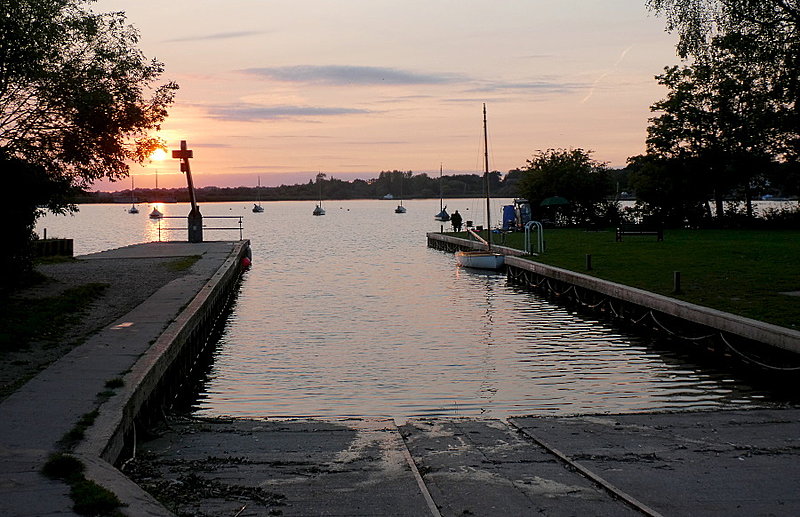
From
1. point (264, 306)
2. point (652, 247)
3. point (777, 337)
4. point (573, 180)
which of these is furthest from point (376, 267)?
point (777, 337)

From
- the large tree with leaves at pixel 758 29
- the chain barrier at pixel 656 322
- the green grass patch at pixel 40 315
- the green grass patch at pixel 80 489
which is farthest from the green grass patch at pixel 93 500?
the large tree with leaves at pixel 758 29

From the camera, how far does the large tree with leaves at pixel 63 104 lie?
930 inches

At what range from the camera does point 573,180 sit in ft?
230

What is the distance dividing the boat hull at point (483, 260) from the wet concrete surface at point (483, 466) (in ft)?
103

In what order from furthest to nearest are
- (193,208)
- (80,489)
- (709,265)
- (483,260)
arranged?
(193,208) → (483,260) → (709,265) → (80,489)

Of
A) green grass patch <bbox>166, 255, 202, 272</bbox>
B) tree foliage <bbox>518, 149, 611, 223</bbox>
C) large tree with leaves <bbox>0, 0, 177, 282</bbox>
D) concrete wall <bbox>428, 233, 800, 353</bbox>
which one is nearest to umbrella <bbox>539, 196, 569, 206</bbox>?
tree foliage <bbox>518, 149, 611, 223</bbox>

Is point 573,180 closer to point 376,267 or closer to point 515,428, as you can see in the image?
point 376,267

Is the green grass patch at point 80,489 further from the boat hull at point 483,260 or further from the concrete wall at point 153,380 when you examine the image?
the boat hull at point 483,260

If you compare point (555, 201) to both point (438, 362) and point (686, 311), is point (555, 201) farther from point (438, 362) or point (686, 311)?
point (438, 362)

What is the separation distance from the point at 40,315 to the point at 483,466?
1266cm

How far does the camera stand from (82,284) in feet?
87.2

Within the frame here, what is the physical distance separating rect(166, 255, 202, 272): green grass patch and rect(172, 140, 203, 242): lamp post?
1319 cm

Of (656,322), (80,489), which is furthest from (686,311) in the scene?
(80,489)

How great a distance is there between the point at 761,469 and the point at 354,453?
450cm
